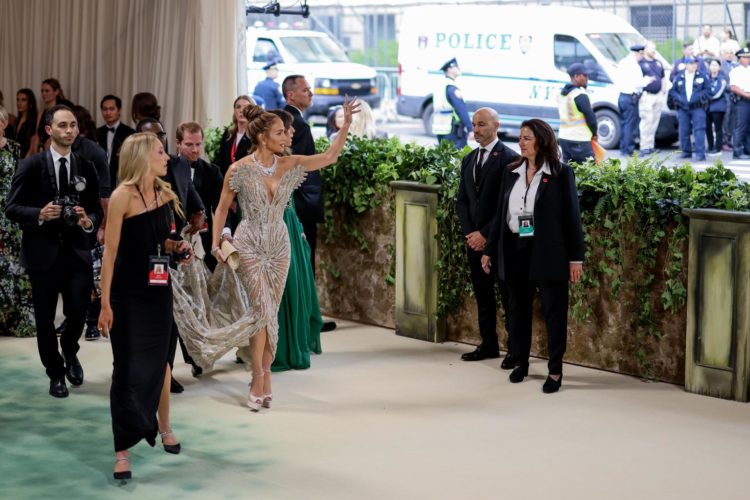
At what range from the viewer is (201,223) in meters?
6.27

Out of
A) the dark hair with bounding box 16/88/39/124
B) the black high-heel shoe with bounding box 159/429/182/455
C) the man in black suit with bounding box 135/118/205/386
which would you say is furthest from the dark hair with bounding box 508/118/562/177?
the dark hair with bounding box 16/88/39/124

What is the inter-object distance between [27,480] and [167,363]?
0.78 metres

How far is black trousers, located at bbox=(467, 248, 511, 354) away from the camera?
7074 mm

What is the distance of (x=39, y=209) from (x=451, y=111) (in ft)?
33.4

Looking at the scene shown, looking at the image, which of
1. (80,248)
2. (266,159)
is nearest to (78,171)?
(80,248)

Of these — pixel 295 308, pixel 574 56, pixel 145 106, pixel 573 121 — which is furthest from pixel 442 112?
pixel 295 308

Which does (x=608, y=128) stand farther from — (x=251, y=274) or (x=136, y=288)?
(x=136, y=288)

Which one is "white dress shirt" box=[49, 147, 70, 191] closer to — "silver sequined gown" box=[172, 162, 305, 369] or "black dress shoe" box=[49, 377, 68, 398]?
"silver sequined gown" box=[172, 162, 305, 369]

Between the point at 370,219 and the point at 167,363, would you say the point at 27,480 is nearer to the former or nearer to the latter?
the point at 167,363

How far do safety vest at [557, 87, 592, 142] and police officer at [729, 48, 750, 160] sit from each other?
5.53ft

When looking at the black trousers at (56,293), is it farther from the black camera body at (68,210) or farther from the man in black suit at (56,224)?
the black camera body at (68,210)

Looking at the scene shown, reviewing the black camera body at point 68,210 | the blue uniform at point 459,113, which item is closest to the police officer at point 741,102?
the blue uniform at point 459,113

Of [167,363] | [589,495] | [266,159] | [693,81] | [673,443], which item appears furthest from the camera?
[693,81]

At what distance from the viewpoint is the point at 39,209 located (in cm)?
620
